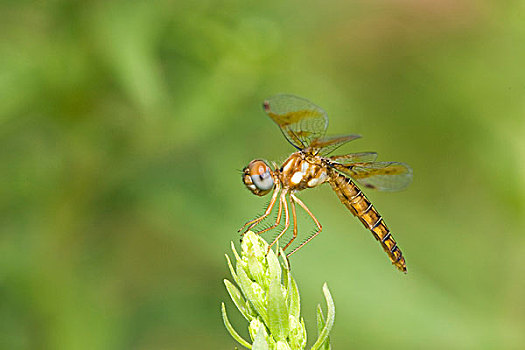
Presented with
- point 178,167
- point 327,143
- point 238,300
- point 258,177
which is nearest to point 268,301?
point 238,300

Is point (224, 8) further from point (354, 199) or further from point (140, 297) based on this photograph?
point (140, 297)

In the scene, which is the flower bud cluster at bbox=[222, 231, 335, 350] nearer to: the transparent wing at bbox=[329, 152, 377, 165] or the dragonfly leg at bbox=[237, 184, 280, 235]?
the dragonfly leg at bbox=[237, 184, 280, 235]

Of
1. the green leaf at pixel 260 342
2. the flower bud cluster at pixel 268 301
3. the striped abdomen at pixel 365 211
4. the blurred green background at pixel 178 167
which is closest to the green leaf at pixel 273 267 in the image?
the flower bud cluster at pixel 268 301

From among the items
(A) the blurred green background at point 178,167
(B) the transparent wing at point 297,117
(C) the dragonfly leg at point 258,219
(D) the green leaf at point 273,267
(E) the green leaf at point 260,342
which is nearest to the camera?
(E) the green leaf at point 260,342

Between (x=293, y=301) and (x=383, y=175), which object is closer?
(x=293, y=301)

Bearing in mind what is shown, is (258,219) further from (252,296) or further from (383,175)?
(252,296)

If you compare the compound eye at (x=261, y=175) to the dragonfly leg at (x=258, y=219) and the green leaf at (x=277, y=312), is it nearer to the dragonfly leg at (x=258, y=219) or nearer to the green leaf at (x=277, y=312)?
the dragonfly leg at (x=258, y=219)
